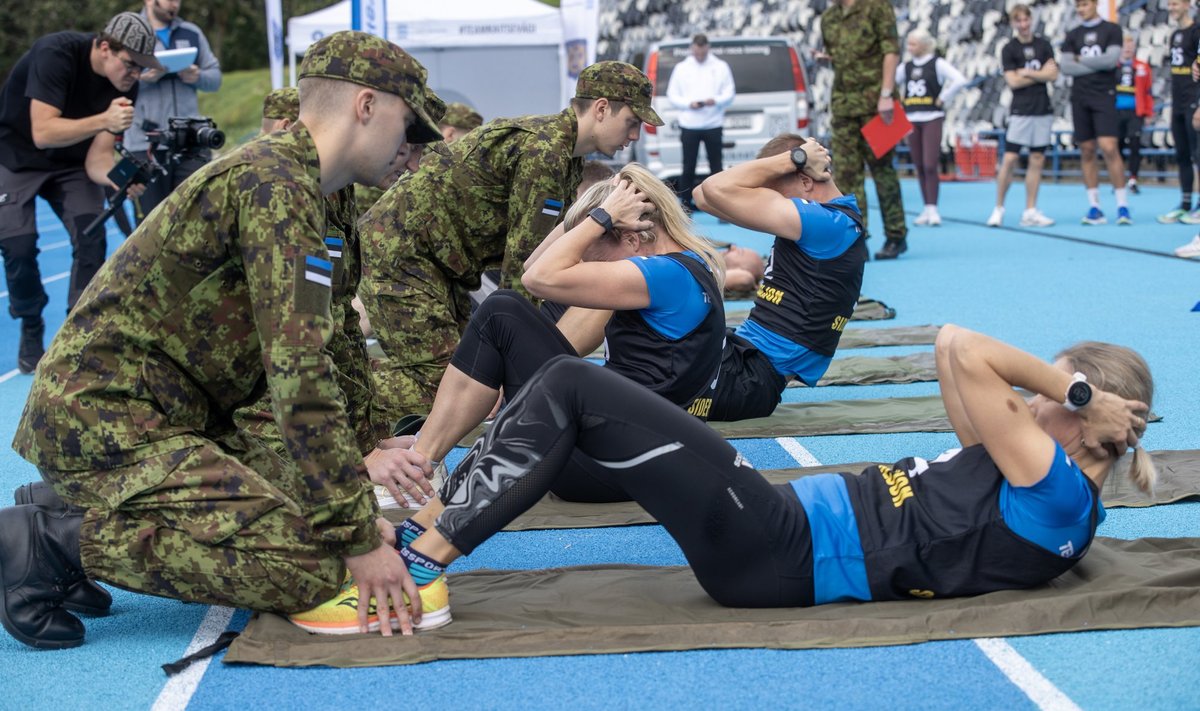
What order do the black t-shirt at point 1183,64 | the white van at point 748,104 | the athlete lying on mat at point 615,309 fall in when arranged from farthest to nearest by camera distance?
the white van at point 748,104, the black t-shirt at point 1183,64, the athlete lying on mat at point 615,309

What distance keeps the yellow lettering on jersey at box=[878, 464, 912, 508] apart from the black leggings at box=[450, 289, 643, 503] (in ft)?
3.93

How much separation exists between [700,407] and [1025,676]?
2.39 metres

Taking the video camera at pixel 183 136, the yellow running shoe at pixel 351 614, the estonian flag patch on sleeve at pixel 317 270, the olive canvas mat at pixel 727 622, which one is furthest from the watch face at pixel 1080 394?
the video camera at pixel 183 136

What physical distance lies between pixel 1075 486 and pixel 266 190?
6.27 feet

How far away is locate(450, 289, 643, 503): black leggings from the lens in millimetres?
4074

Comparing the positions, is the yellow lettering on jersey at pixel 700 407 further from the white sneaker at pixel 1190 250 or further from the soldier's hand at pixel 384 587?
the white sneaker at pixel 1190 250

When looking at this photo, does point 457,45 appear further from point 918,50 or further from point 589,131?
point 589,131

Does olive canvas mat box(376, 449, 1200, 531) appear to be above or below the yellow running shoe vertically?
below

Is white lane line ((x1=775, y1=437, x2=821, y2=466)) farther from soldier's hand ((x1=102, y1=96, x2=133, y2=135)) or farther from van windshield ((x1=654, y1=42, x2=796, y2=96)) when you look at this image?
van windshield ((x1=654, y1=42, x2=796, y2=96))

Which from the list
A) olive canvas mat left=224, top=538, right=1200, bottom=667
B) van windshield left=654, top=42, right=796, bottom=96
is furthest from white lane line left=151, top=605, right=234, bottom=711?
van windshield left=654, top=42, right=796, bottom=96

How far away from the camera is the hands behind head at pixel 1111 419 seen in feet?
9.18

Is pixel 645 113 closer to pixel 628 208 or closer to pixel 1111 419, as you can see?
pixel 628 208

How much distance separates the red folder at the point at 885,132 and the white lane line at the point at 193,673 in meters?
8.58

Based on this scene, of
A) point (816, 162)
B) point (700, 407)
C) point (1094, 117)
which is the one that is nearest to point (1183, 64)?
point (1094, 117)
